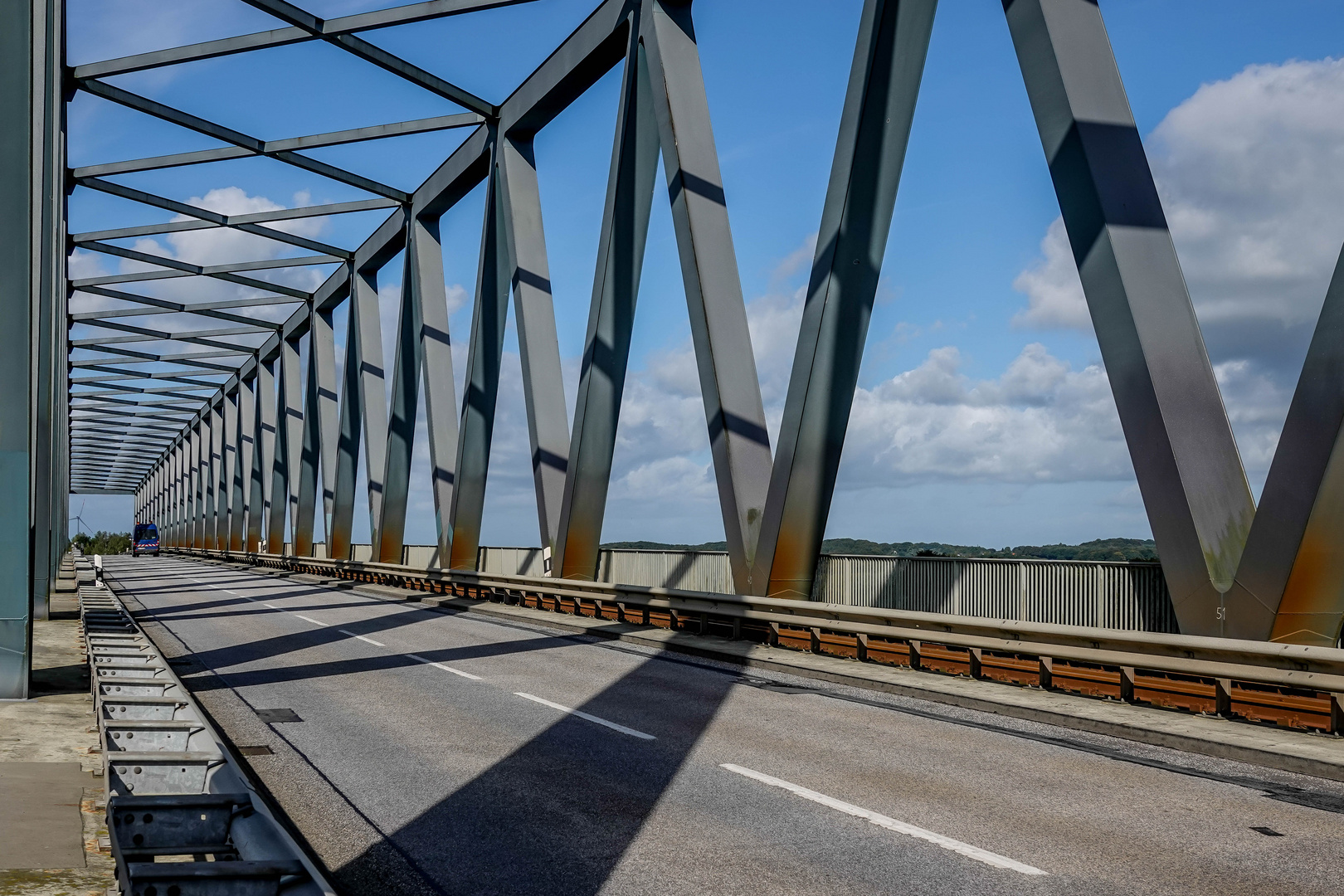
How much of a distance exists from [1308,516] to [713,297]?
10561 millimetres

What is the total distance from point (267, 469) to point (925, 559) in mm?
53283

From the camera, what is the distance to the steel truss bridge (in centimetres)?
962

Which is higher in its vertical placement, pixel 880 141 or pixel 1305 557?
pixel 880 141

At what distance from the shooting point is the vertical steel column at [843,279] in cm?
1462

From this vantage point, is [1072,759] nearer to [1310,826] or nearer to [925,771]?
[925,771]

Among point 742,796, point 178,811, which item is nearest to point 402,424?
point 742,796

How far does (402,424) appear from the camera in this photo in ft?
116

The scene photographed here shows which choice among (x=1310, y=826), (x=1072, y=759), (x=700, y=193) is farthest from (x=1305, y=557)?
(x=700, y=193)

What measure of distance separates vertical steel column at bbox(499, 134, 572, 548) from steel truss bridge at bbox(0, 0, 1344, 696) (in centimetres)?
6

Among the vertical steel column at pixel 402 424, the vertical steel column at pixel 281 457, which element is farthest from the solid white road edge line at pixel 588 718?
the vertical steel column at pixel 281 457

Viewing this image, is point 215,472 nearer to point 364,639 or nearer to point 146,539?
point 146,539

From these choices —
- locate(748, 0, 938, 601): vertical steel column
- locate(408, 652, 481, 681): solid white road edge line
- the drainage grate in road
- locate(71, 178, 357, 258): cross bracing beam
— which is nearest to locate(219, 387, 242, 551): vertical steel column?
locate(71, 178, 357, 258): cross bracing beam

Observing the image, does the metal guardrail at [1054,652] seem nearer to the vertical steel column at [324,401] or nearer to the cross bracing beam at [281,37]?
the cross bracing beam at [281,37]

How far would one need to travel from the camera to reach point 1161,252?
10234 mm
